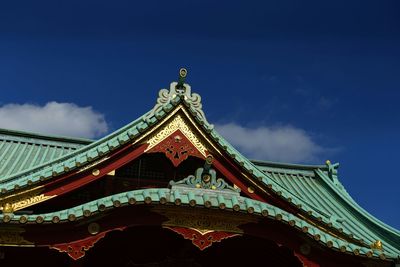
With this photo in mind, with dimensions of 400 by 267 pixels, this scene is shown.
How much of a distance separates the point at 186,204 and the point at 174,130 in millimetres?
2077

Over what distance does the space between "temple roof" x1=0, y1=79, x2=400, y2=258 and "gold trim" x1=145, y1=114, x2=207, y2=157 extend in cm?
24

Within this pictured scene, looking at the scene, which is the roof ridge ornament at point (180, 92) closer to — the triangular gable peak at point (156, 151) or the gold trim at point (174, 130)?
the triangular gable peak at point (156, 151)

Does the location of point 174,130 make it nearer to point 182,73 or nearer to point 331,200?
point 182,73

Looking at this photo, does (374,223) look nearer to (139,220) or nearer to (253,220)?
(253,220)

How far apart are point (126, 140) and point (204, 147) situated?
154cm

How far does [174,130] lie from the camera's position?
891cm

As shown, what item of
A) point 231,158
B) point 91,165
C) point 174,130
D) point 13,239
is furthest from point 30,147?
point 231,158

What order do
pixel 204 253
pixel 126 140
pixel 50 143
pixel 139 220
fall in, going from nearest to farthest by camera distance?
pixel 139 220 → pixel 126 140 → pixel 204 253 → pixel 50 143

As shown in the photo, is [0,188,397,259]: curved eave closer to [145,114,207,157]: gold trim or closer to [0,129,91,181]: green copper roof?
[145,114,207,157]: gold trim

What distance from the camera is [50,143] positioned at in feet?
45.6

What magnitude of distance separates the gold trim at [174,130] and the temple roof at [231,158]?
239mm

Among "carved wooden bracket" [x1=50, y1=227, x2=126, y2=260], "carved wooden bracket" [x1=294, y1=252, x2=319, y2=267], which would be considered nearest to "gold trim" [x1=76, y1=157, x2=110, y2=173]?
"carved wooden bracket" [x1=50, y1=227, x2=126, y2=260]

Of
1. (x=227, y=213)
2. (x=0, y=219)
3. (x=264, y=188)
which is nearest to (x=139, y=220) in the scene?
(x=227, y=213)

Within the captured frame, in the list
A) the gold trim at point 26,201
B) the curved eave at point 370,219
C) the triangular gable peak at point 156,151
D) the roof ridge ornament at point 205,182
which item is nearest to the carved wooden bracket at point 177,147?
the triangular gable peak at point 156,151
